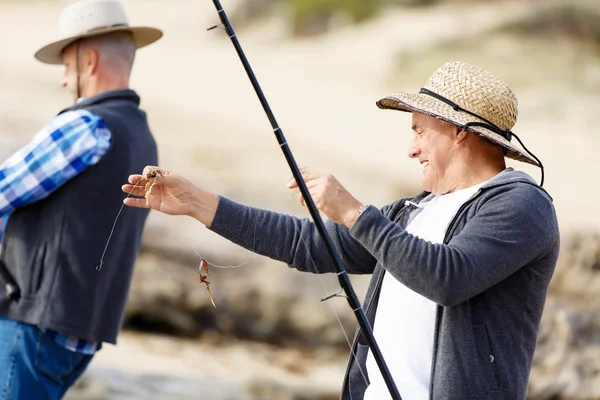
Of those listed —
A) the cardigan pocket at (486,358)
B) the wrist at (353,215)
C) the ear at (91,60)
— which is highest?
the ear at (91,60)

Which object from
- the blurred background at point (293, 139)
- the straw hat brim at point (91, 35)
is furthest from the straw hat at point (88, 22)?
the blurred background at point (293, 139)

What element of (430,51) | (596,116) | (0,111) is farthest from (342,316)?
(430,51)

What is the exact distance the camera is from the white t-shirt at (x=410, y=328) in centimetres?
226

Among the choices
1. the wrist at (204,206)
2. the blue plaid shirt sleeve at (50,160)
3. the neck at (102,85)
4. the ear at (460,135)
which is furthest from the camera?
the neck at (102,85)

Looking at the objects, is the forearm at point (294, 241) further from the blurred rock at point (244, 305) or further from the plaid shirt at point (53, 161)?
the blurred rock at point (244, 305)

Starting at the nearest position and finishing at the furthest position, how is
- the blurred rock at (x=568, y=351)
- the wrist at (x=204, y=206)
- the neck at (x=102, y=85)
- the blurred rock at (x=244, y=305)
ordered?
the wrist at (x=204, y=206)
the neck at (x=102, y=85)
the blurred rock at (x=568, y=351)
the blurred rock at (x=244, y=305)

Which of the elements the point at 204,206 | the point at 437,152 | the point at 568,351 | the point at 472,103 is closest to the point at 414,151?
the point at 437,152

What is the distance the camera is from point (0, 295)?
10.2 ft

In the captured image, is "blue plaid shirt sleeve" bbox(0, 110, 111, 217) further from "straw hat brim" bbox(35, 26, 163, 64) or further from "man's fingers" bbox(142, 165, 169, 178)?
"man's fingers" bbox(142, 165, 169, 178)

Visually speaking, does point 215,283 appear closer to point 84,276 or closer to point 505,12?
point 84,276

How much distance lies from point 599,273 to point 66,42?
220 inches

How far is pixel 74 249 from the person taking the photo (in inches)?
123

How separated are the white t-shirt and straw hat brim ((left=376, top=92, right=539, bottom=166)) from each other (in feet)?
0.40

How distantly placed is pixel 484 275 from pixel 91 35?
76.2 inches
